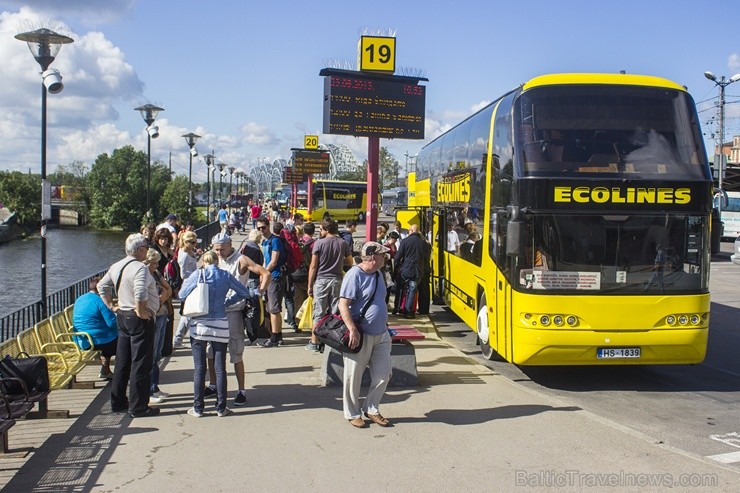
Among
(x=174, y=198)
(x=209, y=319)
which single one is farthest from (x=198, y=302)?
(x=174, y=198)

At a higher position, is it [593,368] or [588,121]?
[588,121]

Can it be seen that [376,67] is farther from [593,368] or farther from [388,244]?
[593,368]

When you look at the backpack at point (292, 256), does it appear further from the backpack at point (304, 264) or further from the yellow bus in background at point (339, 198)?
the yellow bus in background at point (339, 198)

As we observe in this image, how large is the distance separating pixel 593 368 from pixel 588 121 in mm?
3799

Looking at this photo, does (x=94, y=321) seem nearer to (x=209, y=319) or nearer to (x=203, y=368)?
(x=203, y=368)

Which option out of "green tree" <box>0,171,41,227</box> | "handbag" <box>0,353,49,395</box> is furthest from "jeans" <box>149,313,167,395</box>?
"green tree" <box>0,171,41,227</box>

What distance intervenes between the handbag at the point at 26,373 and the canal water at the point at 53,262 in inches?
700

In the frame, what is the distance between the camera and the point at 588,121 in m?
9.03

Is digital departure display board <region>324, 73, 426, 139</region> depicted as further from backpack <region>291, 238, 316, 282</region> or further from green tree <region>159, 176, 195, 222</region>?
green tree <region>159, 176, 195, 222</region>

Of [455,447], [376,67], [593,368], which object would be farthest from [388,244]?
[455,447]

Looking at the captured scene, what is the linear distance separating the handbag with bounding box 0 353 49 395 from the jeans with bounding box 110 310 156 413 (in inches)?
31.6

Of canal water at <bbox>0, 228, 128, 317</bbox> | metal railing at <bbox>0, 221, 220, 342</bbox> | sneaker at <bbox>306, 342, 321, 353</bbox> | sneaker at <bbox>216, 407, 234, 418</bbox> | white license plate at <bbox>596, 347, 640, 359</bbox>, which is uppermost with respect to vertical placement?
metal railing at <bbox>0, 221, 220, 342</bbox>

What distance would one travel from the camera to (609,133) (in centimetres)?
897

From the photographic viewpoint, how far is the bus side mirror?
859cm
